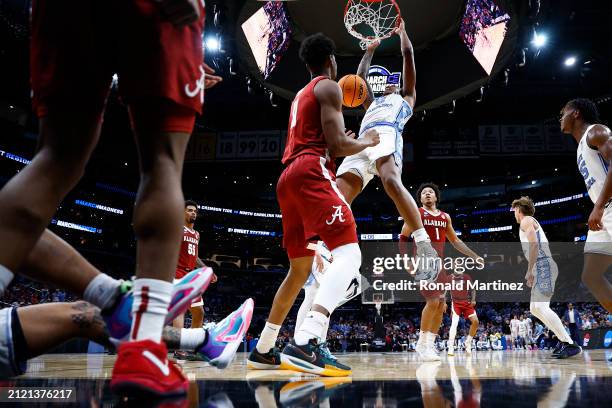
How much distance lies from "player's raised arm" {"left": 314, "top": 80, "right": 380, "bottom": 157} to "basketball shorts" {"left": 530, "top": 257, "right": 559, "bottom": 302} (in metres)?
3.94

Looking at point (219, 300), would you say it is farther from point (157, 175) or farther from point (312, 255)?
point (157, 175)

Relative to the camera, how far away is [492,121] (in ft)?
70.8

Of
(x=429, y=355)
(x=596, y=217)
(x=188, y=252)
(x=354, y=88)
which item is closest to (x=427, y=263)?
(x=596, y=217)

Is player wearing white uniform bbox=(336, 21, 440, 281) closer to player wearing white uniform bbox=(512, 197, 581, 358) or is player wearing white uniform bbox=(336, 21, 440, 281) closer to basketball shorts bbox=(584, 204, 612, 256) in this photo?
basketball shorts bbox=(584, 204, 612, 256)

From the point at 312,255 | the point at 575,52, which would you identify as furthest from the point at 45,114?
the point at 575,52

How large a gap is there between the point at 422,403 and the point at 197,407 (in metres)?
0.59

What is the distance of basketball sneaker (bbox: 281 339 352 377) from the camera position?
2293mm

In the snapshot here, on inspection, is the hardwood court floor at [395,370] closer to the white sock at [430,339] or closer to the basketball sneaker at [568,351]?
the basketball sneaker at [568,351]

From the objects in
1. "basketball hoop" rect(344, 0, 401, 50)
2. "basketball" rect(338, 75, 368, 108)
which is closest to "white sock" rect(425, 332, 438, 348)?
"basketball" rect(338, 75, 368, 108)

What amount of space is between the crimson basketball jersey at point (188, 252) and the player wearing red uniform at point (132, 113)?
468cm

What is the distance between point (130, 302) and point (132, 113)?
20.2 inches

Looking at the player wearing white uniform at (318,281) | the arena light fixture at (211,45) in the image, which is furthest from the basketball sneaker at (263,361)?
the arena light fixture at (211,45)

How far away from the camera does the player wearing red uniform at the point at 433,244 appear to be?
17.5ft

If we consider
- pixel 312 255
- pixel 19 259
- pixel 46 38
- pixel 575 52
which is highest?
pixel 575 52
